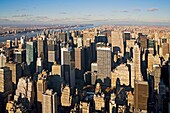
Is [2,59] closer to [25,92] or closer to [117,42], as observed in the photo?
[25,92]

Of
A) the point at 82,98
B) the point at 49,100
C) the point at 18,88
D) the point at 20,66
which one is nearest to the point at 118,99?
the point at 82,98

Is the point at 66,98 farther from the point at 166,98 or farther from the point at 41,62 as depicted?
the point at 41,62

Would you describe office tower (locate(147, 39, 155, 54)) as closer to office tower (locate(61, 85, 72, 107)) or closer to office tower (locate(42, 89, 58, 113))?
office tower (locate(61, 85, 72, 107))

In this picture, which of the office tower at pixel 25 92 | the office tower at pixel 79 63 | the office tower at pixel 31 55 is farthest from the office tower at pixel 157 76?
the office tower at pixel 31 55

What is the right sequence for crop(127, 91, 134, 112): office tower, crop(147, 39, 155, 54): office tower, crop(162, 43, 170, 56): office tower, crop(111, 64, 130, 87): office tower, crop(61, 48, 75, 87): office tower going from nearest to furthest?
crop(127, 91, 134, 112): office tower < crop(111, 64, 130, 87): office tower < crop(61, 48, 75, 87): office tower < crop(162, 43, 170, 56): office tower < crop(147, 39, 155, 54): office tower

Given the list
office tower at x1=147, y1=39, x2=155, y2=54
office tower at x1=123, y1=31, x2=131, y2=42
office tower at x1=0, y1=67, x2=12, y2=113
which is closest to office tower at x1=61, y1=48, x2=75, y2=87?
office tower at x1=0, y1=67, x2=12, y2=113

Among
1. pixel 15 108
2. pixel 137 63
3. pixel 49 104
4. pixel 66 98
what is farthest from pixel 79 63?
pixel 15 108
